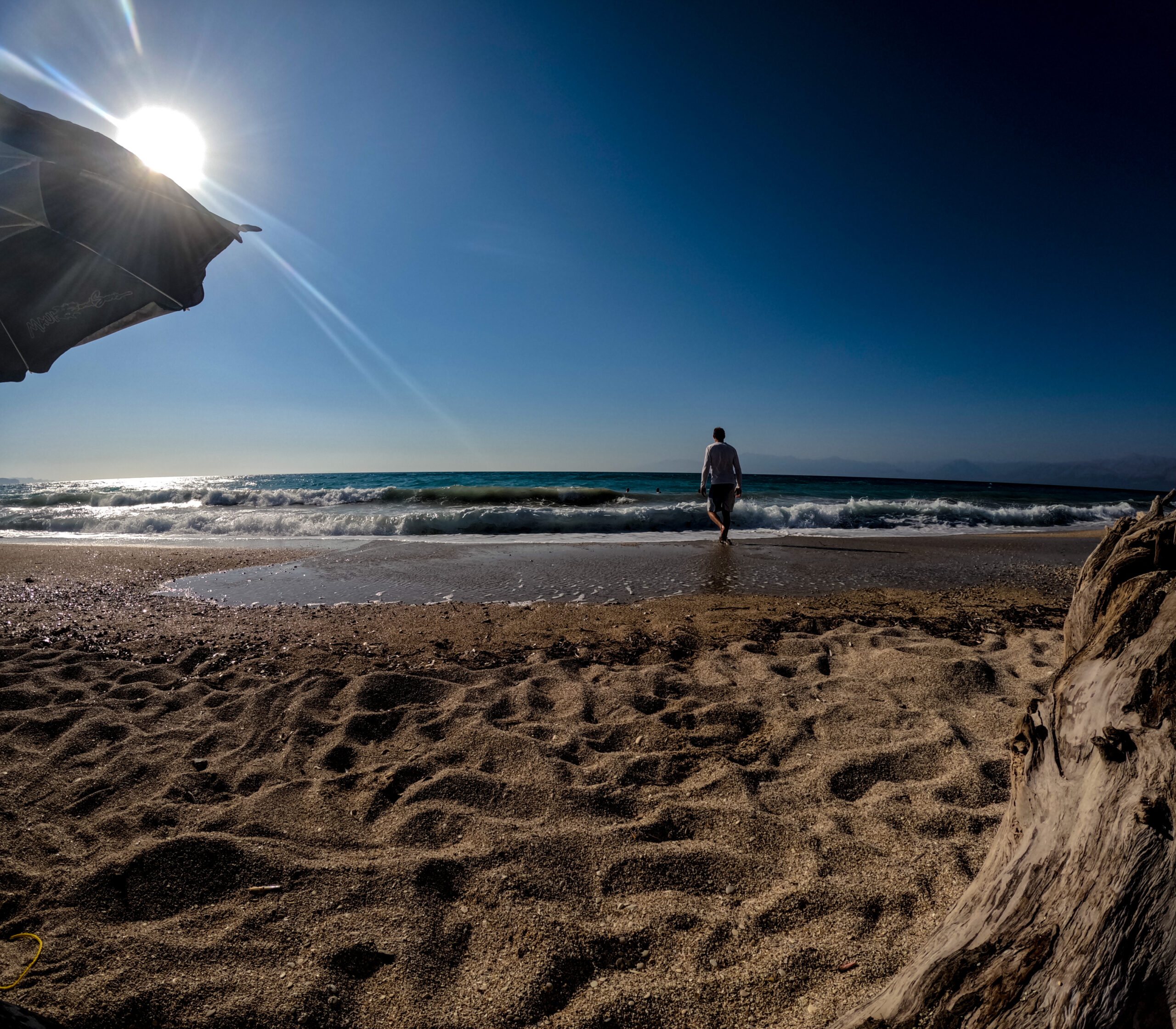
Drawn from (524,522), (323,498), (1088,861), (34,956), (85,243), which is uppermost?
(85,243)

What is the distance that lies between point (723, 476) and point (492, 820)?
9.09 metres

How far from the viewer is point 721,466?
1084 centimetres

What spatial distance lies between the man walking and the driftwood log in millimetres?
8939

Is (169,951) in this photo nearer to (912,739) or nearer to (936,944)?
(936,944)

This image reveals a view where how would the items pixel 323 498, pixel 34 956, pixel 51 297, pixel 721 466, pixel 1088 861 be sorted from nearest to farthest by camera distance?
pixel 1088 861 < pixel 34 956 < pixel 51 297 < pixel 721 466 < pixel 323 498

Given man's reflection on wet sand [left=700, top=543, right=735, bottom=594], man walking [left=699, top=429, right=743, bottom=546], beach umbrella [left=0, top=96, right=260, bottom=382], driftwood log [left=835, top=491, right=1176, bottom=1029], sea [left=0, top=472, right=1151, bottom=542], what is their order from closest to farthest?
1. driftwood log [left=835, top=491, right=1176, bottom=1029]
2. beach umbrella [left=0, top=96, right=260, bottom=382]
3. man's reflection on wet sand [left=700, top=543, right=735, bottom=594]
4. man walking [left=699, top=429, right=743, bottom=546]
5. sea [left=0, top=472, right=1151, bottom=542]

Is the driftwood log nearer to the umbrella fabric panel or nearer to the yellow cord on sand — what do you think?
the yellow cord on sand

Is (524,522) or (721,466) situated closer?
(721,466)

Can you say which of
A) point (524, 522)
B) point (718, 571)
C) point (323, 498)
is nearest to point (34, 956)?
point (718, 571)

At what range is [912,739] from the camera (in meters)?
3.12

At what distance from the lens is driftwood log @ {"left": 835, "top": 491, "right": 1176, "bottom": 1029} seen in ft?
3.56

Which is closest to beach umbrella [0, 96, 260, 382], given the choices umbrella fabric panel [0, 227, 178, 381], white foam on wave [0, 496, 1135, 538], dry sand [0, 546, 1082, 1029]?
umbrella fabric panel [0, 227, 178, 381]

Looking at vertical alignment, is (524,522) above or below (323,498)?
below

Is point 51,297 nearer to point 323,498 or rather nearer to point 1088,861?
point 1088,861
